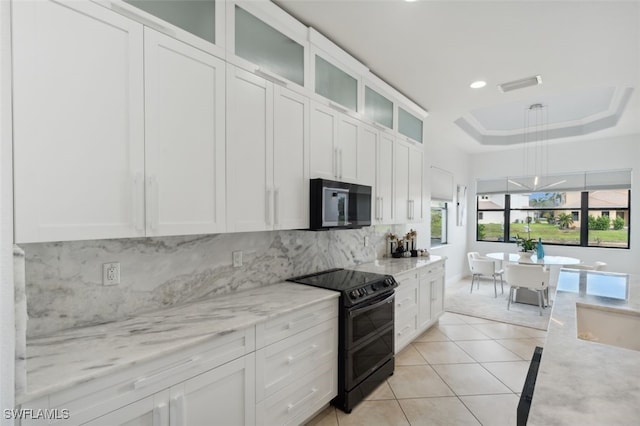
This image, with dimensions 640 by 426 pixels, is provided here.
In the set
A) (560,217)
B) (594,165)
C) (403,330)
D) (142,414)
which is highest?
(594,165)

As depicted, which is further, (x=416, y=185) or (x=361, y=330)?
(x=416, y=185)

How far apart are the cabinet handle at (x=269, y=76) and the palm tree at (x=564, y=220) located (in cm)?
677

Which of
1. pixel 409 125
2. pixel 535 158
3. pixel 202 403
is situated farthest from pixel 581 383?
pixel 535 158

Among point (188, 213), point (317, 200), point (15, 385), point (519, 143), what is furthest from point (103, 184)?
point (519, 143)

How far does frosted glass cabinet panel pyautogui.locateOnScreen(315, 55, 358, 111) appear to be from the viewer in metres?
2.56

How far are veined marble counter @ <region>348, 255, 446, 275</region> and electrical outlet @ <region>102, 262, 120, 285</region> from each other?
2.21m

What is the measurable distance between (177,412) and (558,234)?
296 inches

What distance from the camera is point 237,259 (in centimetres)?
227

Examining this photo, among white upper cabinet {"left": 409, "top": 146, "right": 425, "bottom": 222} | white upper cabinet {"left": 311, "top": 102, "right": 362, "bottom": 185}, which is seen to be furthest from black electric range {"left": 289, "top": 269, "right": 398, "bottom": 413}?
white upper cabinet {"left": 409, "top": 146, "right": 425, "bottom": 222}

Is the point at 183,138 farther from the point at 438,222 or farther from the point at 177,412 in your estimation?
the point at 438,222

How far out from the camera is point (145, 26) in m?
1.46

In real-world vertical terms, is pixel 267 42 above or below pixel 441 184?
above

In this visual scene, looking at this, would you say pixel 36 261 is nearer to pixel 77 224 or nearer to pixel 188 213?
pixel 77 224

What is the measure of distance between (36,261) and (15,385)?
689mm
